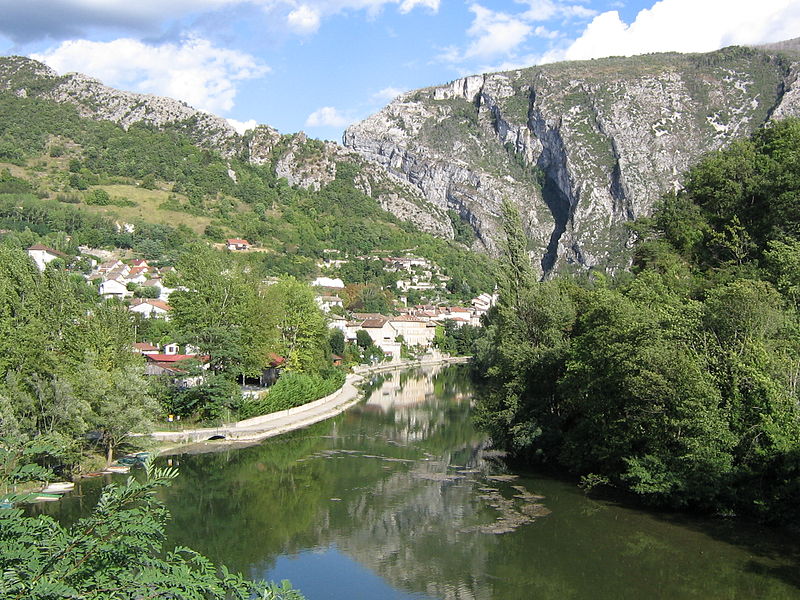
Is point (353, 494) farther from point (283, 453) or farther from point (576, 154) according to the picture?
point (576, 154)

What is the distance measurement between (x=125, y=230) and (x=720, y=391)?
7524 centimetres

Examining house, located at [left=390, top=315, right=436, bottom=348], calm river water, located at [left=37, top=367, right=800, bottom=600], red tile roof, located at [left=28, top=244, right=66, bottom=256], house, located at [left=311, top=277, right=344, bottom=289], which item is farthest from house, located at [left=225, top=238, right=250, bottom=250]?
calm river water, located at [left=37, top=367, right=800, bottom=600]

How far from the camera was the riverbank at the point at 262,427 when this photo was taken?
3136cm

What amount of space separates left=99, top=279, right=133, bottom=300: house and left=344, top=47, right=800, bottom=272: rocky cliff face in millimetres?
78388

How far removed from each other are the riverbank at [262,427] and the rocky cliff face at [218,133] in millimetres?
80438

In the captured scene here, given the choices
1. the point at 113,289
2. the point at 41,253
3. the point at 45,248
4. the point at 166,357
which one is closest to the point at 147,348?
the point at 166,357

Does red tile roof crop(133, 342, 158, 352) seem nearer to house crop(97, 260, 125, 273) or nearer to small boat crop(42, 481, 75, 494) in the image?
small boat crop(42, 481, 75, 494)

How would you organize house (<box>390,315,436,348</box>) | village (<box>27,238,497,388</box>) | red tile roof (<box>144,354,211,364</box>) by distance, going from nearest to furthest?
1. red tile roof (<box>144,354,211,364</box>)
2. village (<box>27,238,497,388</box>)
3. house (<box>390,315,436,348</box>)

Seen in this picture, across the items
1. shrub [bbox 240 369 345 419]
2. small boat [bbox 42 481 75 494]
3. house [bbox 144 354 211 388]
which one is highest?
house [bbox 144 354 211 388]

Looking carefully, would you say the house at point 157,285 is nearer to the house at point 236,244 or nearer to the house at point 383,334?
the house at point 236,244

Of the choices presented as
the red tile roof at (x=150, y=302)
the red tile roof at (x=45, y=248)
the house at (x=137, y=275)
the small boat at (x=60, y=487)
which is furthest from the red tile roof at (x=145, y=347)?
the small boat at (x=60, y=487)

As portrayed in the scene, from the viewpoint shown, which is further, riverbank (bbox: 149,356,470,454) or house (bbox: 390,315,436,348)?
house (bbox: 390,315,436,348)

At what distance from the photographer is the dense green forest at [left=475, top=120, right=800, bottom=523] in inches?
810

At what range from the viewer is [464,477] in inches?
1060
